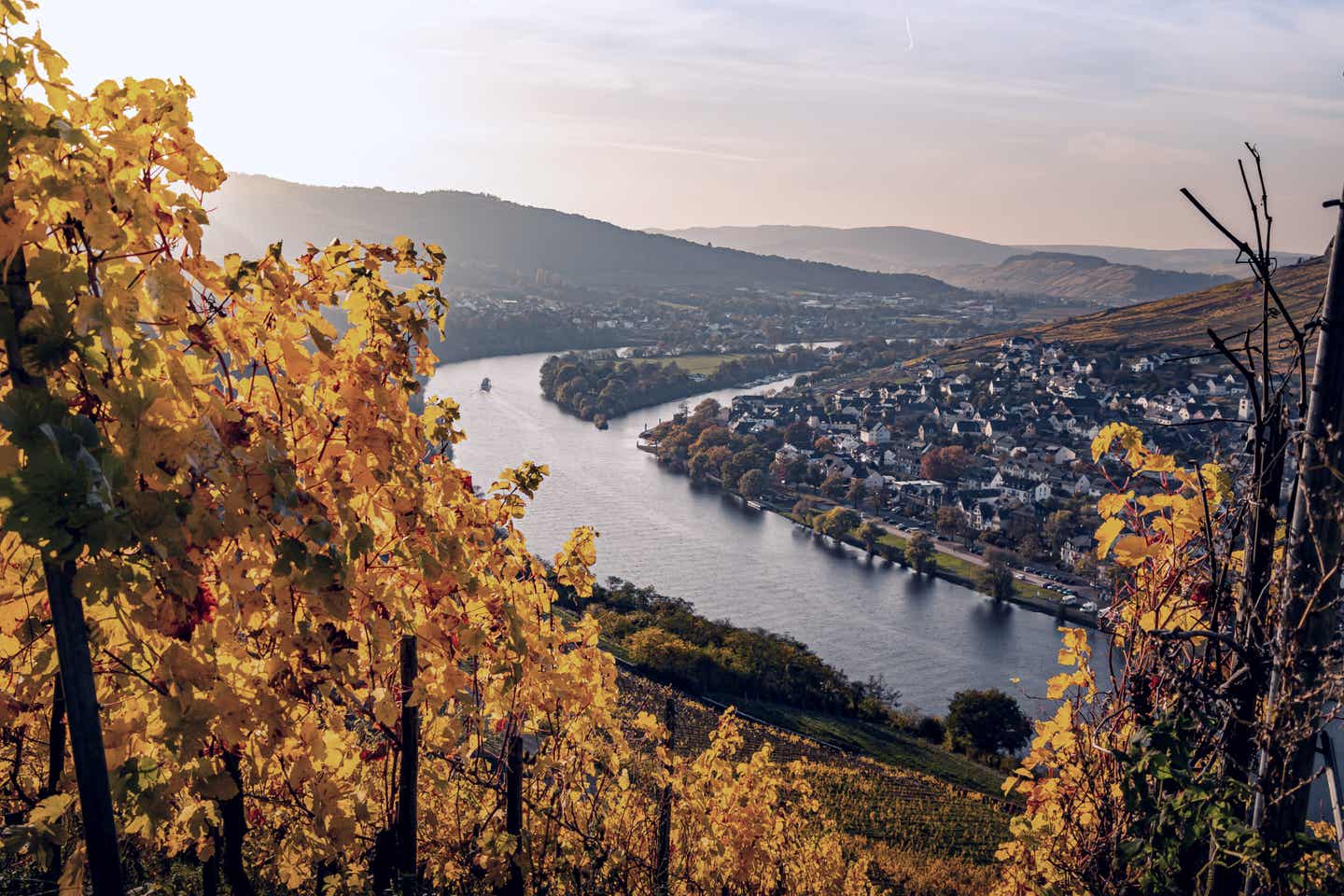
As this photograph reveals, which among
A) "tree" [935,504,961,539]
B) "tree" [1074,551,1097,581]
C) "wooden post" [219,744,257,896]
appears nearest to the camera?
"wooden post" [219,744,257,896]

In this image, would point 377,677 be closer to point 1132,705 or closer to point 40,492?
point 40,492

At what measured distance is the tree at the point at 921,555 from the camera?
94.7 feet

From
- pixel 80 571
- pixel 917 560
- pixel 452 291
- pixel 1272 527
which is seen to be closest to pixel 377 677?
pixel 80 571

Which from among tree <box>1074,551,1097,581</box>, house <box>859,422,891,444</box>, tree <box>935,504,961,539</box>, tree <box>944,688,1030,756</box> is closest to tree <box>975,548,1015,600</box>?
tree <box>1074,551,1097,581</box>

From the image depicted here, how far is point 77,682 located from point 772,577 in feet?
86.9

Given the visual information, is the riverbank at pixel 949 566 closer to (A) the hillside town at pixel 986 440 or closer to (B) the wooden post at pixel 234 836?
(A) the hillside town at pixel 986 440

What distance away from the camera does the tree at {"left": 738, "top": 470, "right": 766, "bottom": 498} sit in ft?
119

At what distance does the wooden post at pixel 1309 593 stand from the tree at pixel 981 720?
61.5 feet

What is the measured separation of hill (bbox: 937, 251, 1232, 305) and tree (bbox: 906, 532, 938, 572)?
122043 millimetres

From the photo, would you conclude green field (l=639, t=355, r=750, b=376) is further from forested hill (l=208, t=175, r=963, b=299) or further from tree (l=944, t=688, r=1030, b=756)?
tree (l=944, t=688, r=1030, b=756)

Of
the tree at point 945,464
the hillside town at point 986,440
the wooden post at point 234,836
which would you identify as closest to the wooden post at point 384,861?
the wooden post at point 234,836

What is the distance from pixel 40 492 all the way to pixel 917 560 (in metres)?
29.3

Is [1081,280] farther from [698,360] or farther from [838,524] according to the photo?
[838,524]

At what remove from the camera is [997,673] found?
21.7 m
